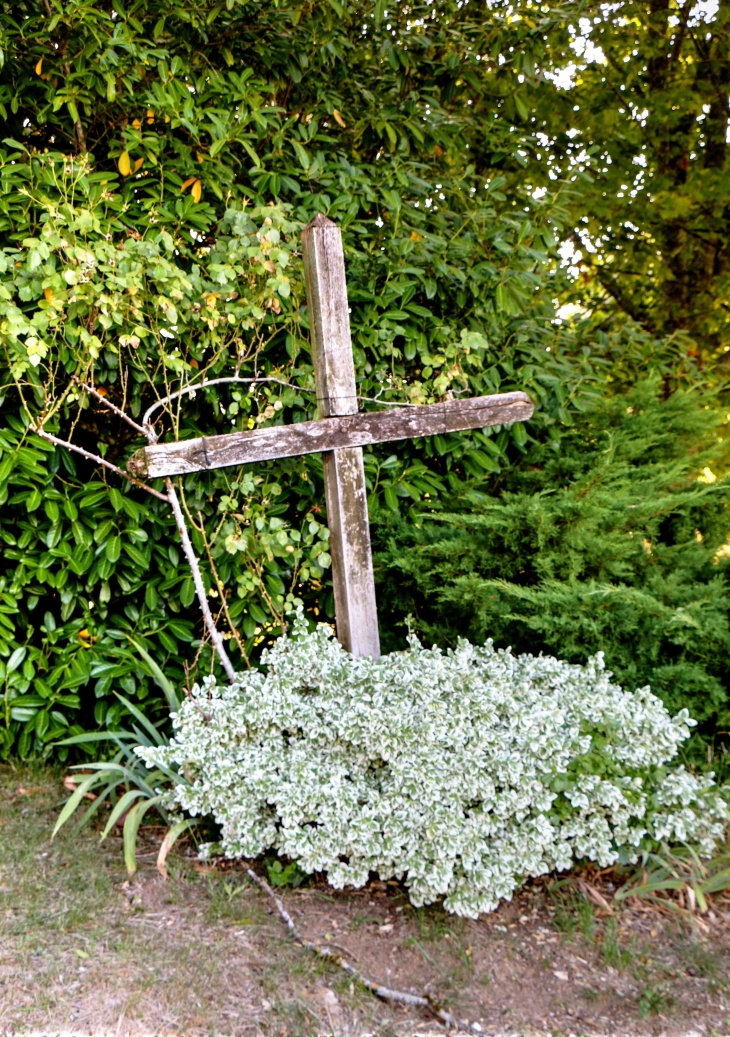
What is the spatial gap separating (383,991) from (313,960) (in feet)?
0.78

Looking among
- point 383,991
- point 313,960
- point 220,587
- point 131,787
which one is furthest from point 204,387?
point 383,991

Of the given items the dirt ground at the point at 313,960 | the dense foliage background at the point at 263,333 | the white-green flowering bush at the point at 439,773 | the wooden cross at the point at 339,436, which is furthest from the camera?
the dense foliage background at the point at 263,333

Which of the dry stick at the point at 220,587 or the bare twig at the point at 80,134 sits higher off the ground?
the bare twig at the point at 80,134

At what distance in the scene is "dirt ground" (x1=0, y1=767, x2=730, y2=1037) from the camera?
2354 millimetres

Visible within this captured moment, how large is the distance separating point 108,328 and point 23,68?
109 centimetres

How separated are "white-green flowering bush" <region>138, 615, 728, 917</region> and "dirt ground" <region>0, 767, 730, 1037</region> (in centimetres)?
14

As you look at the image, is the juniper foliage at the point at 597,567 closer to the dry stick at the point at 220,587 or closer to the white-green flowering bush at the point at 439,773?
the white-green flowering bush at the point at 439,773

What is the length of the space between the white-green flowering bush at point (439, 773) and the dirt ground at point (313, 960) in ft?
0.47

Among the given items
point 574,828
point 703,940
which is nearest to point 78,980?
point 574,828

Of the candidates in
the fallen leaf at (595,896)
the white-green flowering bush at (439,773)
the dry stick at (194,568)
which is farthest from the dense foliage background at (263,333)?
the fallen leaf at (595,896)

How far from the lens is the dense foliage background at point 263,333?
340cm

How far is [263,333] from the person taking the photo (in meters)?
3.79

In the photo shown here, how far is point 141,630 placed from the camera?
373 cm

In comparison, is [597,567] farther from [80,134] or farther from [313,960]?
[80,134]
